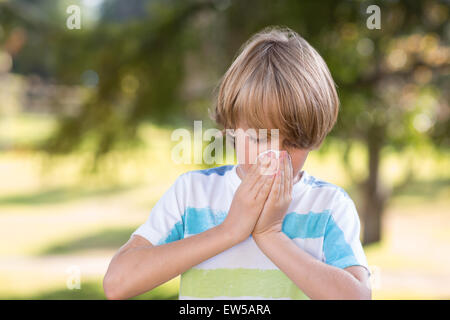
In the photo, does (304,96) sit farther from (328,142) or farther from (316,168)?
(316,168)

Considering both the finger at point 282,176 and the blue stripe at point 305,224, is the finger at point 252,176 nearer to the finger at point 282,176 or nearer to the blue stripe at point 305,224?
the finger at point 282,176

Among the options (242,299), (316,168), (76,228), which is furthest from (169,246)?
(316,168)

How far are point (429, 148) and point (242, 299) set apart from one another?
4942mm

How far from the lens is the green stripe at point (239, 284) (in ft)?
3.75

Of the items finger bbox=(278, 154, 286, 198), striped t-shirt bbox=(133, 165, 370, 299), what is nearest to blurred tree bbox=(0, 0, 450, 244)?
striped t-shirt bbox=(133, 165, 370, 299)

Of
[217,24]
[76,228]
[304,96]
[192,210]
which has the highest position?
[217,24]

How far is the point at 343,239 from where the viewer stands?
1.11m

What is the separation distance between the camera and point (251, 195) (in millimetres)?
1006

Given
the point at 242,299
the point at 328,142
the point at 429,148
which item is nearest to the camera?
the point at 242,299

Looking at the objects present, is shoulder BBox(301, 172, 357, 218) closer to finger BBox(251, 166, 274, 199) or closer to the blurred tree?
finger BBox(251, 166, 274, 199)

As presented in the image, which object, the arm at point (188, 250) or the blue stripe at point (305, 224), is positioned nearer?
the arm at point (188, 250)

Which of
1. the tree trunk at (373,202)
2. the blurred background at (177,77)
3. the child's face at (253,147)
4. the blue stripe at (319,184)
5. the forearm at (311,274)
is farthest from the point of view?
the tree trunk at (373,202)

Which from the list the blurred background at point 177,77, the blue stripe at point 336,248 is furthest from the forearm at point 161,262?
the blurred background at point 177,77

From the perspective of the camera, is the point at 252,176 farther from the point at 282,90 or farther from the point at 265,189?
the point at 282,90
